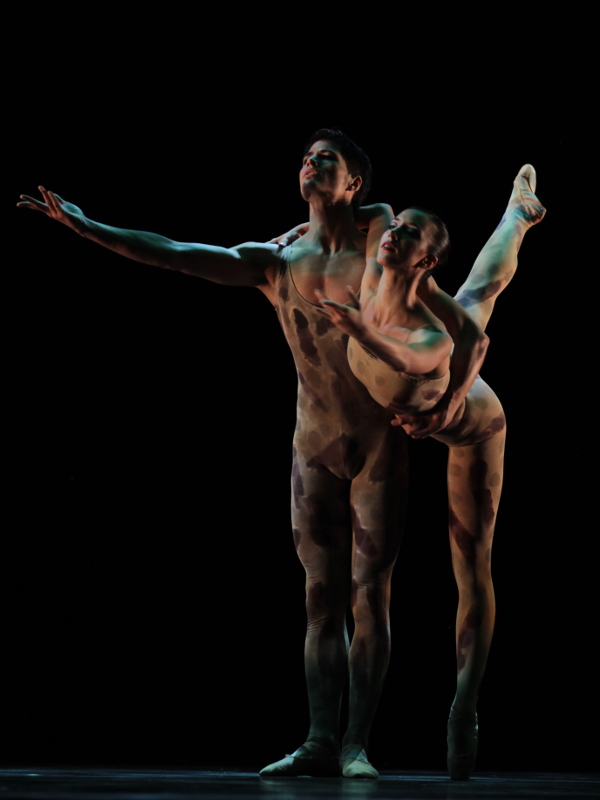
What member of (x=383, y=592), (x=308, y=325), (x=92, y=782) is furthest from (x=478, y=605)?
(x=92, y=782)

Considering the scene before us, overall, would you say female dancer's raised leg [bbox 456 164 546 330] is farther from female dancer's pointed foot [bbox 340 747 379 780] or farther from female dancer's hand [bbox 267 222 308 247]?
female dancer's pointed foot [bbox 340 747 379 780]

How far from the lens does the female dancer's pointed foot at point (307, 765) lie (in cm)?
366

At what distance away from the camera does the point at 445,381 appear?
357cm

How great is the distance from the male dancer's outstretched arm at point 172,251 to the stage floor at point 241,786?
4.76 ft

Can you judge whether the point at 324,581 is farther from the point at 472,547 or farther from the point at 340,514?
the point at 472,547

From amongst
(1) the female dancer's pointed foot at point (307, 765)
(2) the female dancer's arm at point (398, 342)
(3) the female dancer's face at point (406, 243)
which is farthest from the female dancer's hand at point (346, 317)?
(1) the female dancer's pointed foot at point (307, 765)

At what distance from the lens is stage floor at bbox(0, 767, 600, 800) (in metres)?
2.82

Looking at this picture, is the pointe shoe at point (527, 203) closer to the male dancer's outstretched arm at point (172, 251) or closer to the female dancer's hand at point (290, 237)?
the female dancer's hand at point (290, 237)

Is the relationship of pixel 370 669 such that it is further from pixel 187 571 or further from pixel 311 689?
pixel 187 571

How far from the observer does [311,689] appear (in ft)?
12.5

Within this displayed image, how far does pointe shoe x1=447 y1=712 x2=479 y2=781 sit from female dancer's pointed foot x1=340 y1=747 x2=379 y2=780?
29 cm

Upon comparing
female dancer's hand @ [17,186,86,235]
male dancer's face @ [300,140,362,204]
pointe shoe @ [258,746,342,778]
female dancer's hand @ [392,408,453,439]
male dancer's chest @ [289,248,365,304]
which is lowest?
pointe shoe @ [258,746,342,778]

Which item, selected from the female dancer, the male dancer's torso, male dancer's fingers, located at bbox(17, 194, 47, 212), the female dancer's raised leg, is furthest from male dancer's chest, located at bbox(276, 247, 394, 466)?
male dancer's fingers, located at bbox(17, 194, 47, 212)

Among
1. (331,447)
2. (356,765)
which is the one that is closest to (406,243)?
(331,447)
